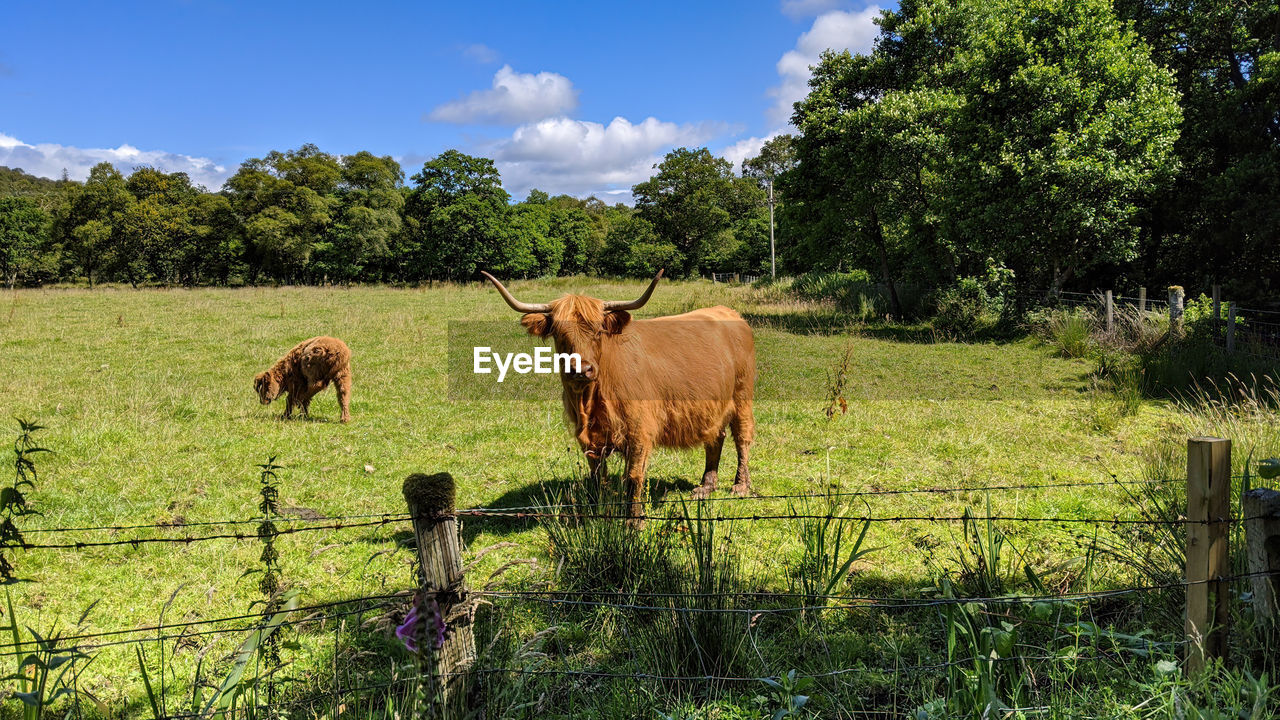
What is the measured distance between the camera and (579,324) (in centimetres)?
473

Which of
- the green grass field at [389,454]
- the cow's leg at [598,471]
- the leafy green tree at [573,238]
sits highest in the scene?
the leafy green tree at [573,238]

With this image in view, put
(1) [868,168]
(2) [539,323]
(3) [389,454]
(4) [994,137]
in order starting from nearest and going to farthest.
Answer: (2) [539,323]
(3) [389,454]
(4) [994,137]
(1) [868,168]

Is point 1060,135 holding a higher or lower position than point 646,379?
higher

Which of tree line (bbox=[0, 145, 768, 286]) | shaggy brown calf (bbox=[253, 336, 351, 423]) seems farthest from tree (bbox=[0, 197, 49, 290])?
shaggy brown calf (bbox=[253, 336, 351, 423])

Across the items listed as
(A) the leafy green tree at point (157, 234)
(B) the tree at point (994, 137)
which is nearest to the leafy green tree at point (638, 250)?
(A) the leafy green tree at point (157, 234)

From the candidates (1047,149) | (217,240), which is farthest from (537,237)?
(1047,149)

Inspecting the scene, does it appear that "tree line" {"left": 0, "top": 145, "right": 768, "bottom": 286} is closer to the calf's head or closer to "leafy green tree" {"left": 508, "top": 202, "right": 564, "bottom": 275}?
"leafy green tree" {"left": 508, "top": 202, "right": 564, "bottom": 275}

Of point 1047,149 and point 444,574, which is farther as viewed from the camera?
point 1047,149

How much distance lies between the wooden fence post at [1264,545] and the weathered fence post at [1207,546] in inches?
8.9

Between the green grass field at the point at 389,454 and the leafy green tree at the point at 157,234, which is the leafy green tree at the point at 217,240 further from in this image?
the green grass field at the point at 389,454

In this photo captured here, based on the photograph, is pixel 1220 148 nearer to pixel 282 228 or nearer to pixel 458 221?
pixel 458 221

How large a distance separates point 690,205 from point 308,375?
162 feet

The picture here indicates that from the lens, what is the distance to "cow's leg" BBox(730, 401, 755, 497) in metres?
6.23

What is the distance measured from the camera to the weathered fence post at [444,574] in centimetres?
205
